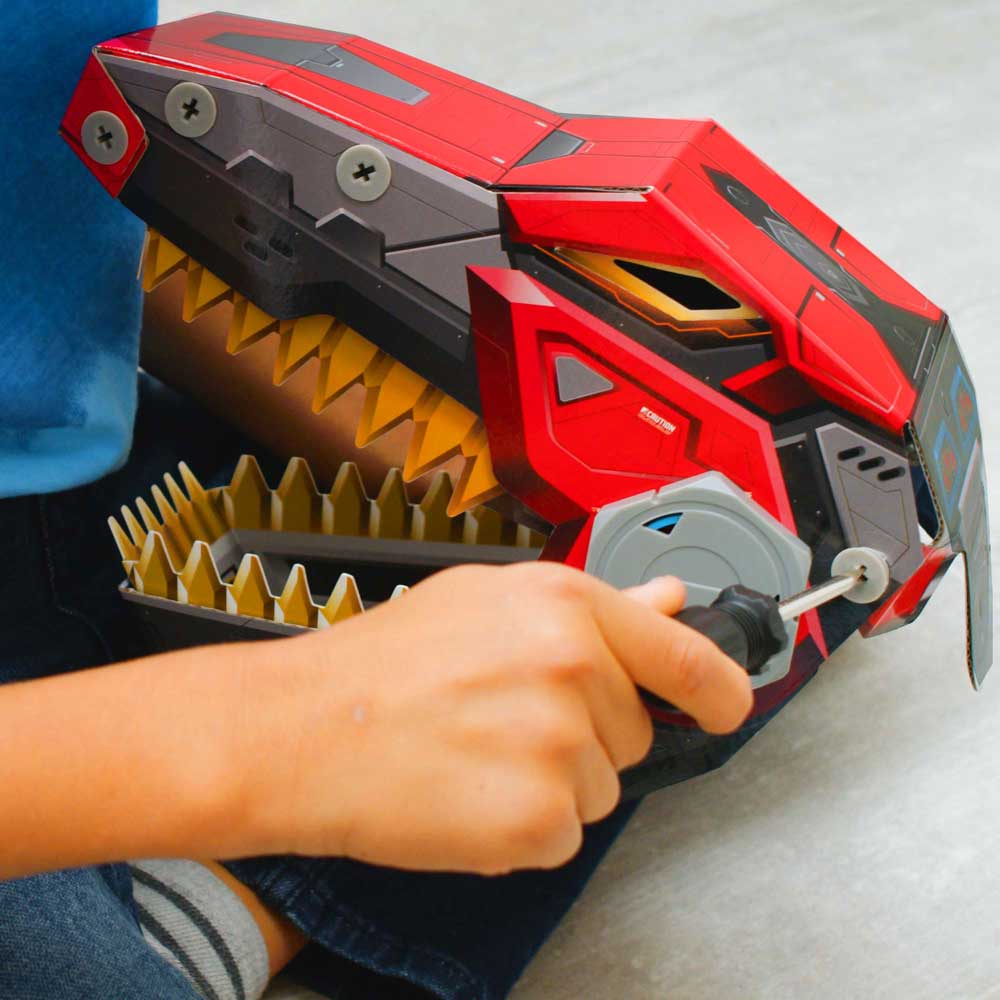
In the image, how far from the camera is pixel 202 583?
68 cm

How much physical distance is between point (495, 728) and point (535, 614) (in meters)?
0.04

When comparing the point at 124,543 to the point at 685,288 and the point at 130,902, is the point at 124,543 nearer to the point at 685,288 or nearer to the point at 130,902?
the point at 130,902

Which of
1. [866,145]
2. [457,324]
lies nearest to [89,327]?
[457,324]

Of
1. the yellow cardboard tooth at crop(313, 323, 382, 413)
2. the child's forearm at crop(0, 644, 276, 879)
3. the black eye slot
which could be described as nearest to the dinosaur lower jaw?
the yellow cardboard tooth at crop(313, 323, 382, 413)

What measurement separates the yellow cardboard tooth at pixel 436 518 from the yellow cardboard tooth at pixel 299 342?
4.5 inches

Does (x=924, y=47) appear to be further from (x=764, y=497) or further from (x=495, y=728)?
(x=495, y=728)

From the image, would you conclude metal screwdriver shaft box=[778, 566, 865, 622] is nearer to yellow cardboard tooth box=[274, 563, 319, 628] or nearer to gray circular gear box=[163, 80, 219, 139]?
yellow cardboard tooth box=[274, 563, 319, 628]

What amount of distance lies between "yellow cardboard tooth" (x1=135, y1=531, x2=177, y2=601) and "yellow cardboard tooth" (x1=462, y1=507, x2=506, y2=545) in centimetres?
17

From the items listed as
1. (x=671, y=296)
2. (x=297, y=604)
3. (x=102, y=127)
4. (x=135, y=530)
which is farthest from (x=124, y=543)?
(x=671, y=296)

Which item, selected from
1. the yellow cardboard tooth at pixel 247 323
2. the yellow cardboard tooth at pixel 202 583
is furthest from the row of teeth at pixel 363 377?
the yellow cardboard tooth at pixel 202 583

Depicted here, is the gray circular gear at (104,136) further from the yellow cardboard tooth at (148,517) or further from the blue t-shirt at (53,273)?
the yellow cardboard tooth at (148,517)

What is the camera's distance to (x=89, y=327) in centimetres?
66

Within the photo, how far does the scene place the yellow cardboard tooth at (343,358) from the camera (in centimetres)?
65

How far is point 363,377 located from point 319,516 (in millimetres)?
142
